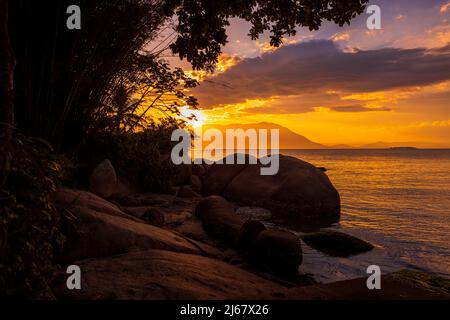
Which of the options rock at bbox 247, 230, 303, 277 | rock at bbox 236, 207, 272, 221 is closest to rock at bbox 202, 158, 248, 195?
rock at bbox 236, 207, 272, 221

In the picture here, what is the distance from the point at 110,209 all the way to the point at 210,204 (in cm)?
290

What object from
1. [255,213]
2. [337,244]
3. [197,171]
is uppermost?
[197,171]

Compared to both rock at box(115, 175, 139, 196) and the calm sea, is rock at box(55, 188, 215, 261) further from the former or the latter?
rock at box(115, 175, 139, 196)

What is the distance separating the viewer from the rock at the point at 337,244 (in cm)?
677

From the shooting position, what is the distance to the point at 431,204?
14.0 metres

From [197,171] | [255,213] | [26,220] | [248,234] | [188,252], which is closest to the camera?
[26,220]

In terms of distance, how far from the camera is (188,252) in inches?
183

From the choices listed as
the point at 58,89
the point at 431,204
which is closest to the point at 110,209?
the point at 58,89

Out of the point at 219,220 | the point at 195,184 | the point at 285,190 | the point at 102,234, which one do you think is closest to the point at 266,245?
the point at 219,220

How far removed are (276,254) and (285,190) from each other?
5107 mm

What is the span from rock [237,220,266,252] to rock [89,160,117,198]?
331 centimetres

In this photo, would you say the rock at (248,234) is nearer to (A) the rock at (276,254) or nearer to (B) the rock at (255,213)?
(A) the rock at (276,254)

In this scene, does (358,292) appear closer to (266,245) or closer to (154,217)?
(266,245)

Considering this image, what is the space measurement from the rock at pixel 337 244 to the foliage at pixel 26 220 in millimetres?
5440
